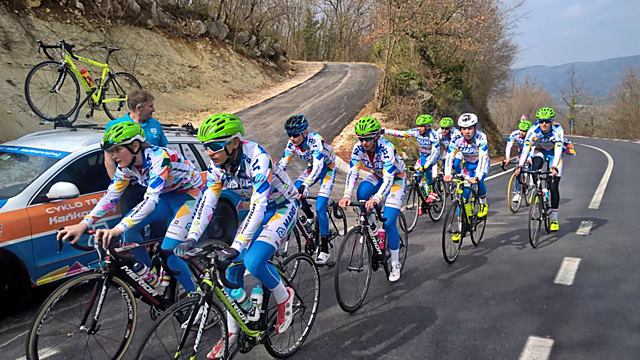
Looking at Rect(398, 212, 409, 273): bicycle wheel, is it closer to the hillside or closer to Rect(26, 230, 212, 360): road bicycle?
Rect(26, 230, 212, 360): road bicycle

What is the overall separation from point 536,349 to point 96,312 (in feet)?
12.3

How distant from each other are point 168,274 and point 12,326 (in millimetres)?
1697

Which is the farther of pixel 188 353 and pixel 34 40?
pixel 34 40

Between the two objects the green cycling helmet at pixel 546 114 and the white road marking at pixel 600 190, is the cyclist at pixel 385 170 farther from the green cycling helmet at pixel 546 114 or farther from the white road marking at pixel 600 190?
the white road marking at pixel 600 190

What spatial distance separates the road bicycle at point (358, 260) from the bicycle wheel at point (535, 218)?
125 inches

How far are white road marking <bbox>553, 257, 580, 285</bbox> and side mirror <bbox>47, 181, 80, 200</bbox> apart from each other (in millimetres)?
5686

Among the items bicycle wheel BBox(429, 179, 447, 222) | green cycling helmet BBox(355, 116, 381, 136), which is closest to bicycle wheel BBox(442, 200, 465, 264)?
green cycling helmet BBox(355, 116, 381, 136)

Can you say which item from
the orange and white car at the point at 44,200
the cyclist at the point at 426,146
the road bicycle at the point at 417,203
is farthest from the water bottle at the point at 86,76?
the road bicycle at the point at 417,203

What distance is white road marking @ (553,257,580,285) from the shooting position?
5.71m

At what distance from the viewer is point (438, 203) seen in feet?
31.4

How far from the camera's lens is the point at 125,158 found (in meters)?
3.85

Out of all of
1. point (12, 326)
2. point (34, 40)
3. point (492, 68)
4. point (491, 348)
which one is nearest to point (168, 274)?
point (12, 326)

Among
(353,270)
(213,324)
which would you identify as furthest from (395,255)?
(213,324)

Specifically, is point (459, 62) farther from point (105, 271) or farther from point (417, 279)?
point (105, 271)
